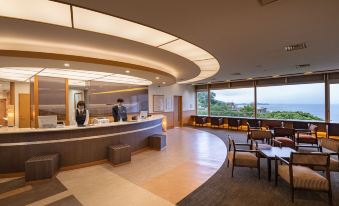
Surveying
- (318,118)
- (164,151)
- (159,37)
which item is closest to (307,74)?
(318,118)

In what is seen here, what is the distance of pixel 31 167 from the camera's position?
3574mm

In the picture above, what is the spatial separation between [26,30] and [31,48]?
35.7 inches

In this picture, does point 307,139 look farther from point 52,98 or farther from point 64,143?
point 52,98

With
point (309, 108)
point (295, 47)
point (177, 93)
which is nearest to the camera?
point (295, 47)

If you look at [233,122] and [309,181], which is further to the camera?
[233,122]

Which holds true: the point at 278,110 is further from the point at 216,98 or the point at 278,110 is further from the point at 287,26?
the point at 287,26

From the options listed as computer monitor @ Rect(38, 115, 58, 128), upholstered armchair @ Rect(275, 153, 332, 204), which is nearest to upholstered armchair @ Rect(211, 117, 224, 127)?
upholstered armchair @ Rect(275, 153, 332, 204)

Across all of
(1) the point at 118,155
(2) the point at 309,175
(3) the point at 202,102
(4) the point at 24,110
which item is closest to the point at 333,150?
(2) the point at 309,175

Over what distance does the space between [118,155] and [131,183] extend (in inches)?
46.9

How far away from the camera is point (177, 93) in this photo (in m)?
12.2

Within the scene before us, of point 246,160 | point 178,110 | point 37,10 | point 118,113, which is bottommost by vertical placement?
point 246,160

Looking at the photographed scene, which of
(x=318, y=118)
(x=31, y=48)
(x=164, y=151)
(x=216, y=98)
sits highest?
(x=31, y=48)

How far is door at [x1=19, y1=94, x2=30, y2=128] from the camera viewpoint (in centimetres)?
793

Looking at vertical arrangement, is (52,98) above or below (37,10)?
below
